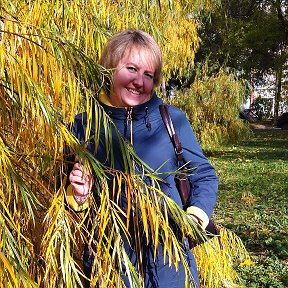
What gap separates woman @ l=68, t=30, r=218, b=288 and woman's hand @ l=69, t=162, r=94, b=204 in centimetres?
14

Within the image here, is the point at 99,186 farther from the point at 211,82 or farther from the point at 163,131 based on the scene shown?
the point at 211,82

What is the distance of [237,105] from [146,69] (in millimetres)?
14372

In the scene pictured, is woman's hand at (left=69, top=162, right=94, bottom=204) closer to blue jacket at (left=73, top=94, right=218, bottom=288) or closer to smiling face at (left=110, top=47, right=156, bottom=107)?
blue jacket at (left=73, top=94, right=218, bottom=288)

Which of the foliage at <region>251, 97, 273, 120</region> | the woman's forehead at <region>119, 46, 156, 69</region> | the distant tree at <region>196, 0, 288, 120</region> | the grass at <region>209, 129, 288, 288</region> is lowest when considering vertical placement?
the grass at <region>209, 129, 288, 288</region>

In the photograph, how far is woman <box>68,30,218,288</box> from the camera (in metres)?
1.90

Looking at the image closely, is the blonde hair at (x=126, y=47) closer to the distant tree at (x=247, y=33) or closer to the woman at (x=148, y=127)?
the woman at (x=148, y=127)

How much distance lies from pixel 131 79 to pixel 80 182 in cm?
44

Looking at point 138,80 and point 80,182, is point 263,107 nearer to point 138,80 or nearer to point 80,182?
point 138,80

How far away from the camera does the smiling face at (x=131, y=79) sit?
6.37ft

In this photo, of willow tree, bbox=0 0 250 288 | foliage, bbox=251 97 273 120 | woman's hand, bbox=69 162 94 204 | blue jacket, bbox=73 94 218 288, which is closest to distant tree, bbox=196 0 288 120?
foliage, bbox=251 97 273 120

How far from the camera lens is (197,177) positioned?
198 centimetres

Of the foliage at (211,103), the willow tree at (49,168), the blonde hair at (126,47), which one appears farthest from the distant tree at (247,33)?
the willow tree at (49,168)

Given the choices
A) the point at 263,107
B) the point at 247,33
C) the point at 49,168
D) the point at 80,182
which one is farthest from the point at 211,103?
the point at 263,107

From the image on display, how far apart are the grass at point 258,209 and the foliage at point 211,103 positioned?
3.19 feet
